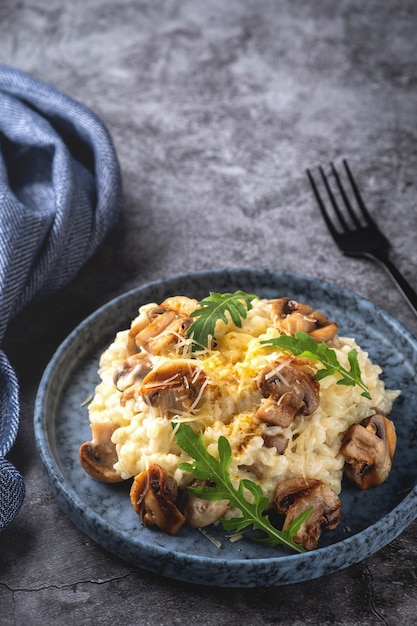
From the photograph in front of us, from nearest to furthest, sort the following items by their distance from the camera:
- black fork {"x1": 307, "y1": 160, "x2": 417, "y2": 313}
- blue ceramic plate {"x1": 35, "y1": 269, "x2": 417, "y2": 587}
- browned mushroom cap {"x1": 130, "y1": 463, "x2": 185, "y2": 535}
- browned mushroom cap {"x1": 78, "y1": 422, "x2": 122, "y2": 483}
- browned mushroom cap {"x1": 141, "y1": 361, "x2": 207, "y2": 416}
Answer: blue ceramic plate {"x1": 35, "y1": 269, "x2": 417, "y2": 587}
browned mushroom cap {"x1": 130, "y1": 463, "x2": 185, "y2": 535}
browned mushroom cap {"x1": 141, "y1": 361, "x2": 207, "y2": 416}
browned mushroom cap {"x1": 78, "y1": 422, "x2": 122, "y2": 483}
black fork {"x1": 307, "y1": 160, "x2": 417, "y2": 313}

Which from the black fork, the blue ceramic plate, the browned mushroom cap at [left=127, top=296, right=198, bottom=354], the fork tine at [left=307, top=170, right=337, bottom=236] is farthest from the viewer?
the fork tine at [left=307, top=170, right=337, bottom=236]

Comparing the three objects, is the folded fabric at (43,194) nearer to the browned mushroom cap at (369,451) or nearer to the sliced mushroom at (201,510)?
Result: the sliced mushroom at (201,510)

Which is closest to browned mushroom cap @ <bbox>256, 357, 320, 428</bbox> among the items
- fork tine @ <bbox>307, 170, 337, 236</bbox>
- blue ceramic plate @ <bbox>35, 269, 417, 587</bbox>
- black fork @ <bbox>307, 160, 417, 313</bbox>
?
blue ceramic plate @ <bbox>35, 269, 417, 587</bbox>

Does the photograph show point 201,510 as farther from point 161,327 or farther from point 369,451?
point 161,327

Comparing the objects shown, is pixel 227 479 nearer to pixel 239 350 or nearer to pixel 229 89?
pixel 239 350

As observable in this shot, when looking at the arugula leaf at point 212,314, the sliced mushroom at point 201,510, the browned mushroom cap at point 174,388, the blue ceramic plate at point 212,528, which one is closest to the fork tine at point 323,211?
the blue ceramic plate at point 212,528

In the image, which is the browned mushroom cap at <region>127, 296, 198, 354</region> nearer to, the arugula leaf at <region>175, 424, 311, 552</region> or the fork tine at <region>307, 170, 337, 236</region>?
the arugula leaf at <region>175, 424, 311, 552</region>
